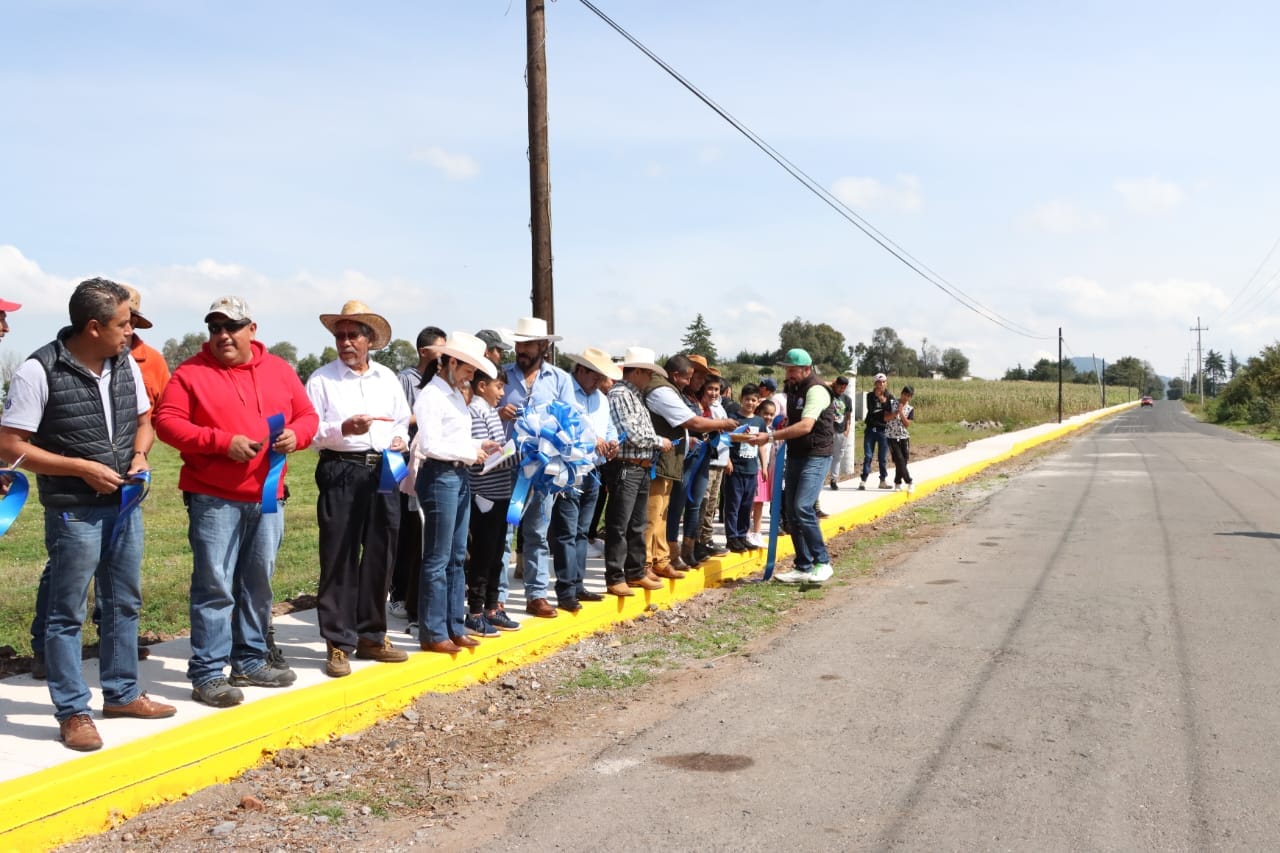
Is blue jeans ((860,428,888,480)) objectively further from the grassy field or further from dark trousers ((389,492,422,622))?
dark trousers ((389,492,422,622))

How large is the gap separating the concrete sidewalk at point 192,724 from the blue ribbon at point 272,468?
1.00 m

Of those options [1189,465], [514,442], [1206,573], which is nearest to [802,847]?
[514,442]

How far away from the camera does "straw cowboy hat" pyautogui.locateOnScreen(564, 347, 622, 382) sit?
8234mm

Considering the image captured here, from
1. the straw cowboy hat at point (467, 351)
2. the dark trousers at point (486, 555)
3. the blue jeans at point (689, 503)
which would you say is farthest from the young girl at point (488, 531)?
the blue jeans at point (689, 503)

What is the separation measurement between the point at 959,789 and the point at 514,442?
3.78m

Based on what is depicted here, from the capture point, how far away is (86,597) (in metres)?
4.91

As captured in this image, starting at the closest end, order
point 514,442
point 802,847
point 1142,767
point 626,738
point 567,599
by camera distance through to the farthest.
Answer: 1. point 802,847
2. point 1142,767
3. point 626,738
4. point 514,442
5. point 567,599

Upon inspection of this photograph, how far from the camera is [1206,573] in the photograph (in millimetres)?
10203

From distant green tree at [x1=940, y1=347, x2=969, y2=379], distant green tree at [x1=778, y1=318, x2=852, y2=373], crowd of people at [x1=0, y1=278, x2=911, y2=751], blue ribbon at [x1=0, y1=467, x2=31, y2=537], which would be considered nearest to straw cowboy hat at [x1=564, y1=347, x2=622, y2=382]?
crowd of people at [x1=0, y1=278, x2=911, y2=751]

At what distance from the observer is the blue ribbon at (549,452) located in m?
7.31

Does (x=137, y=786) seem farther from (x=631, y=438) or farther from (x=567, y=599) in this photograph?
(x=631, y=438)

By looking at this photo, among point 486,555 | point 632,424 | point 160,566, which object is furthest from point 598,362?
point 160,566

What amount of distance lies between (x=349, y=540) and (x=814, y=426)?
4993 millimetres

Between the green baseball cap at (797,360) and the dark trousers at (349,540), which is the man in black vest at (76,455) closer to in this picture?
the dark trousers at (349,540)
